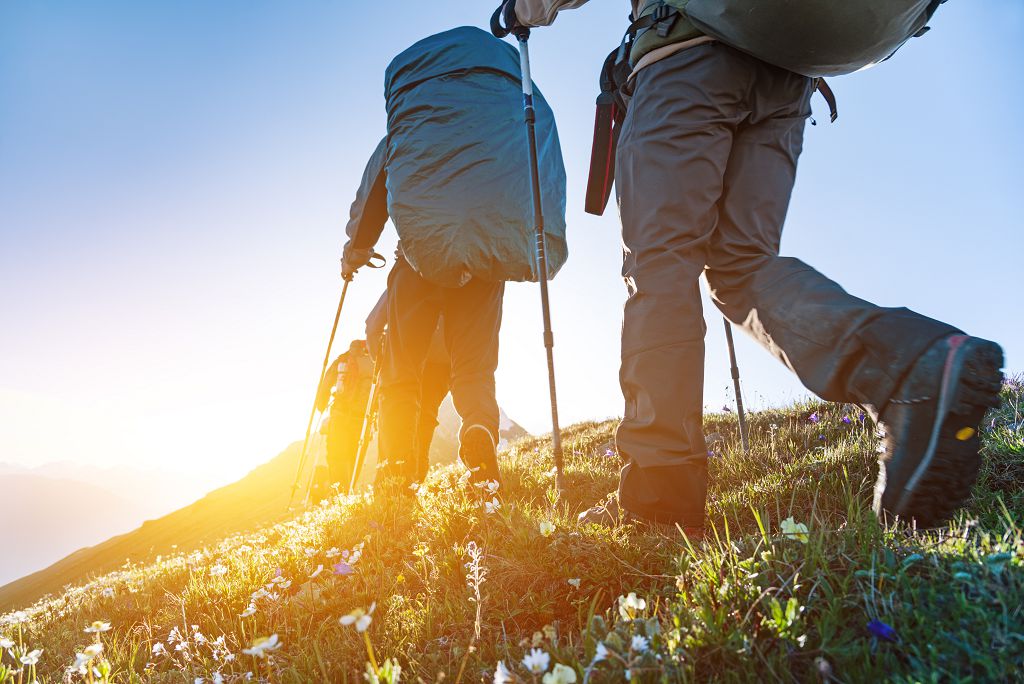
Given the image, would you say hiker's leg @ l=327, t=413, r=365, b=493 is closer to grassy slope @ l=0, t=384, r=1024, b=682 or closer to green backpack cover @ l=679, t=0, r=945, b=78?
grassy slope @ l=0, t=384, r=1024, b=682

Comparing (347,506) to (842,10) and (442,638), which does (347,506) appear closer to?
(442,638)

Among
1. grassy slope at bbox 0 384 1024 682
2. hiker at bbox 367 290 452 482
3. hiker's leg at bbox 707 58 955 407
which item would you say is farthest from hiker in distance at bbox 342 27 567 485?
hiker's leg at bbox 707 58 955 407

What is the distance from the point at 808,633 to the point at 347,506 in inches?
150

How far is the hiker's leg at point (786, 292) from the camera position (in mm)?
1940

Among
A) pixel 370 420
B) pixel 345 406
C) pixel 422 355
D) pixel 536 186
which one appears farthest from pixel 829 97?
pixel 345 406

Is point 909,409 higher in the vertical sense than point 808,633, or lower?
higher

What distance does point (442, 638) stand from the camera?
6.24ft

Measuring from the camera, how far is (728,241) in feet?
8.66

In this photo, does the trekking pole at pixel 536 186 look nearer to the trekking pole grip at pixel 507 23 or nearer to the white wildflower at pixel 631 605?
the trekking pole grip at pixel 507 23

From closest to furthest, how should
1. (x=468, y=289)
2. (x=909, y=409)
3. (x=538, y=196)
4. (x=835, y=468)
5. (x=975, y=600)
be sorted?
1. (x=975, y=600)
2. (x=909, y=409)
3. (x=835, y=468)
4. (x=538, y=196)
5. (x=468, y=289)

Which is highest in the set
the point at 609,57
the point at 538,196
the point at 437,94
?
the point at 437,94

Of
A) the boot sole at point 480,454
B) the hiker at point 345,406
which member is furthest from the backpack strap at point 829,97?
the hiker at point 345,406

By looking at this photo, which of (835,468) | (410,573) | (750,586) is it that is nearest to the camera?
(750,586)

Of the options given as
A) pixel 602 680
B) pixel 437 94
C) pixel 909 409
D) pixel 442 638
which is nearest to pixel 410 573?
pixel 442 638
